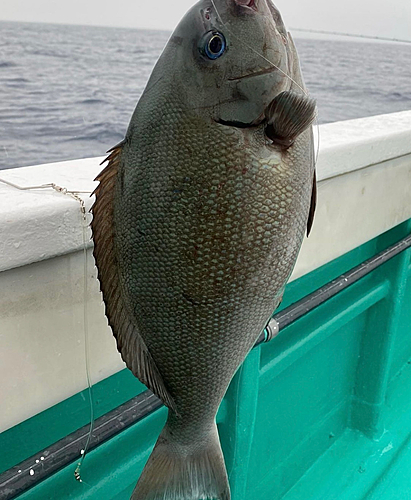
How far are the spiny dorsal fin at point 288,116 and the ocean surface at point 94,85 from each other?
0.47 ft

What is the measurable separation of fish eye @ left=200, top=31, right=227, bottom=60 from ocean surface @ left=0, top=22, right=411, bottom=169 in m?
0.18

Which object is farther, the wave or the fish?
the wave

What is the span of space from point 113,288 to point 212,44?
0.32 meters

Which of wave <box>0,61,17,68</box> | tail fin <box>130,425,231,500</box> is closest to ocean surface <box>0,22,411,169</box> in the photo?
wave <box>0,61,17,68</box>

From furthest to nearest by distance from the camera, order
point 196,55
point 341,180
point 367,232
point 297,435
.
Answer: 1. point 297,435
2. point 367,232
3. point 341,180
4. point 196,55

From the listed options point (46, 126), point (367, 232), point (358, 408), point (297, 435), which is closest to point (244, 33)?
point (367, 232)

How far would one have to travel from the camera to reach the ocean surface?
495cm

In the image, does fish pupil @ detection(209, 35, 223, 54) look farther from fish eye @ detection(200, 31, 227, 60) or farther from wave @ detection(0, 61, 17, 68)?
wave @ detection(0, 61, 17, 68)

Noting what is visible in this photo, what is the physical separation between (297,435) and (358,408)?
1.32ft

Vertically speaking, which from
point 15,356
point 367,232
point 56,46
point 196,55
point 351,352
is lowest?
point 56,46

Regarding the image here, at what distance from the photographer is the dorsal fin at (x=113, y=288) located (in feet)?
2.26

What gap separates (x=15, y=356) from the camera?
910 millimetres

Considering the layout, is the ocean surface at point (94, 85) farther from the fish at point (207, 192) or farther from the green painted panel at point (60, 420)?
the green painted panel at point (60, 420)

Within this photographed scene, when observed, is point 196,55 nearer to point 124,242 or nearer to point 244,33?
point 244,33
